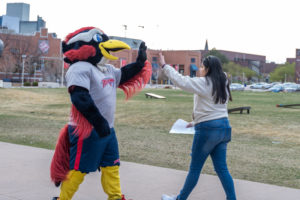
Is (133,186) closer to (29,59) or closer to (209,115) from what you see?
(209,115)

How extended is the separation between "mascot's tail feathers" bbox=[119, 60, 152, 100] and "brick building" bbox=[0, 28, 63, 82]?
63.1 m

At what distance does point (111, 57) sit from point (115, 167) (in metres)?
1.09

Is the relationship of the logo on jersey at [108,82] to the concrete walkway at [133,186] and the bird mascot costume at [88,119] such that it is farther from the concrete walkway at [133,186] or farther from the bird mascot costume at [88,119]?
the concrete walkway at [133,186]

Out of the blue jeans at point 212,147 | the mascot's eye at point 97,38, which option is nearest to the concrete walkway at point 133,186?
the blue jeans at point 212,147

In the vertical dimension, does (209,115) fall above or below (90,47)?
below

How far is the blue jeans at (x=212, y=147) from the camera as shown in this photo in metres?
4.53

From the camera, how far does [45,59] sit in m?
73.3

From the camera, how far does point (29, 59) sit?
6881 centimetres

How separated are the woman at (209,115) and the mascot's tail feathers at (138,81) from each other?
293mm

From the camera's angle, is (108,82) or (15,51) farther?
(15,51)

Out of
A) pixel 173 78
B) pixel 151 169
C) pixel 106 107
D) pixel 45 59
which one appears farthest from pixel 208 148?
pixel 45 59

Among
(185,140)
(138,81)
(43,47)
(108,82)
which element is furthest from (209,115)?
(43,47)

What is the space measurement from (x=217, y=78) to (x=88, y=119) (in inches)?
55.8

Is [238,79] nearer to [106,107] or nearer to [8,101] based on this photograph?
[8,101]
